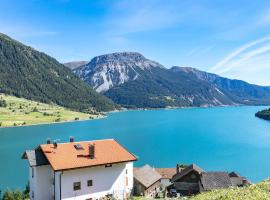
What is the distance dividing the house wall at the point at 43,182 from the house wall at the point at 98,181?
212 centimetres

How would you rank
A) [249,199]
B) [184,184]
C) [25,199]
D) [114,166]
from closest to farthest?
[249,199] < [114,166] < [25,199] < [184,184]

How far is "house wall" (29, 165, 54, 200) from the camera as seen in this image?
35.7 metres

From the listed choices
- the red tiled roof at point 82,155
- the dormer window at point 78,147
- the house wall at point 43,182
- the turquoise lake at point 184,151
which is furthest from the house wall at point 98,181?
the turquoise lake at point 184,151

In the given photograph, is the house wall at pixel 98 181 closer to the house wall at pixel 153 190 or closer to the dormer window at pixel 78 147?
the dormer window at pixel 78 147

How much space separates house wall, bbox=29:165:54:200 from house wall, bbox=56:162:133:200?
6.94ft

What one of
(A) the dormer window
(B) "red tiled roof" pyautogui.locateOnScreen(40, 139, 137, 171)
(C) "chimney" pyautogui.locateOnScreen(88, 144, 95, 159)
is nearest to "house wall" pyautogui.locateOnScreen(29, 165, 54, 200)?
(B) "red tiled roof" pyautogui.locateOnScreen(40, 139, 137, 171)

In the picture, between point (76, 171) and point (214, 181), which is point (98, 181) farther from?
point (214, 181)


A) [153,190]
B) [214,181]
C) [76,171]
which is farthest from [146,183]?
[76,171]

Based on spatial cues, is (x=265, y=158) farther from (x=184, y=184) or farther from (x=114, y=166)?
(x=114, y=166)

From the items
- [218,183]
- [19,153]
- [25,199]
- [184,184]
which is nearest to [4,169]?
[19,153]

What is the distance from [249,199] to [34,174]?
29.9 metres

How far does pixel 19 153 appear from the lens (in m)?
119

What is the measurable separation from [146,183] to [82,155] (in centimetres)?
1665

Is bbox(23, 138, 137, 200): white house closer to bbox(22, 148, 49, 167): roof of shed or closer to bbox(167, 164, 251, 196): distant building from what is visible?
bbox(22, 148, 49, 167): roof of shed
